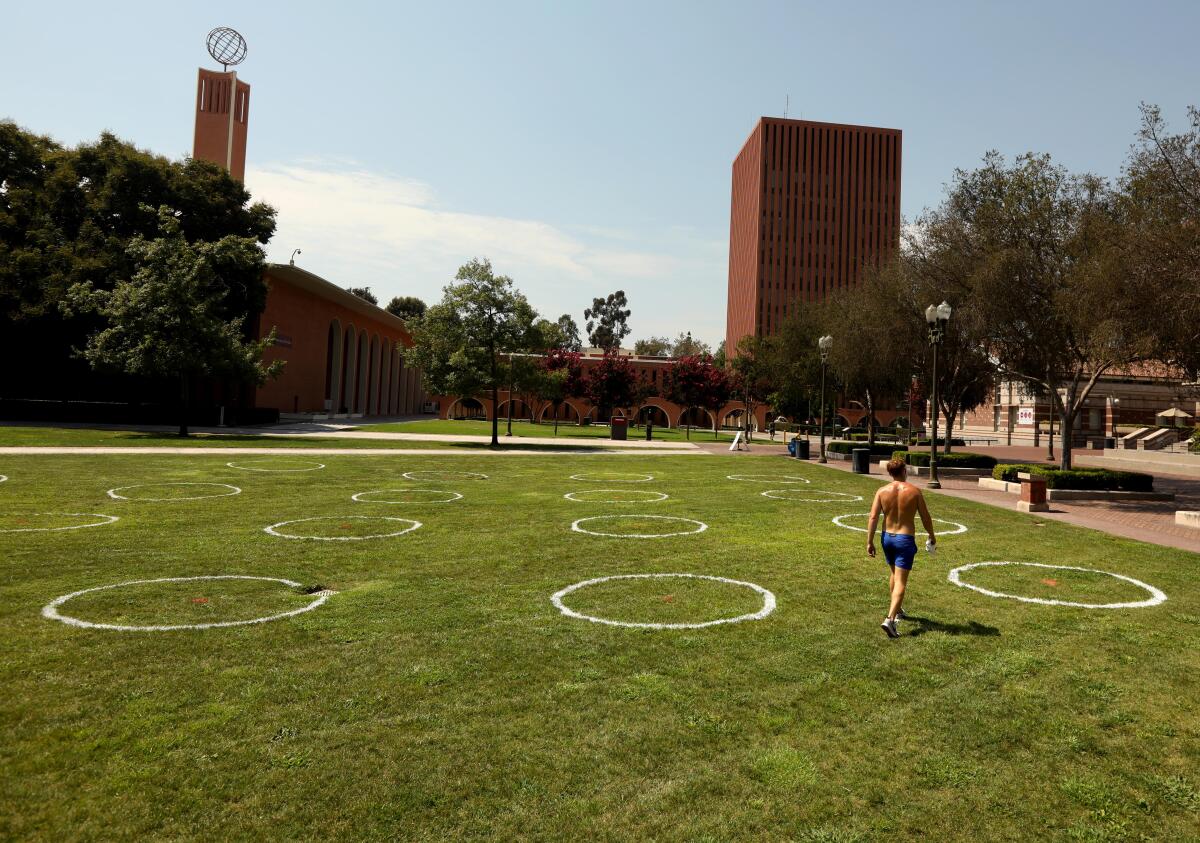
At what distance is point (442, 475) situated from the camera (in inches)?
→ 834

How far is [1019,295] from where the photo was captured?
2259 cm

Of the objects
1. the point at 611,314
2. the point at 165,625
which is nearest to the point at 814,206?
the point at 611,314

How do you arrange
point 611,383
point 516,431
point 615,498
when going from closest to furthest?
1. point 615,498
2. point 516,431
3. point 611,383

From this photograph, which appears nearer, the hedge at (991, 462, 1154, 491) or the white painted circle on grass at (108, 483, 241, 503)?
the white painted circle on grass at (108, 483, 241, 503)

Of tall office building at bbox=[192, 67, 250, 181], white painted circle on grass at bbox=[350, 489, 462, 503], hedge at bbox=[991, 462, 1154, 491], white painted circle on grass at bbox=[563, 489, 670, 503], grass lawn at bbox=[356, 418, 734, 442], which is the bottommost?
white painted circle on grass at bbox=[350, 489, 462, 503]

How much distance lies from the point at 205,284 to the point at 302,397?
1118 inches

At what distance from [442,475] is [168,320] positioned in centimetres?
2026

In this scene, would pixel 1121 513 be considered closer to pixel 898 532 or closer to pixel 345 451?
pixel 898 532

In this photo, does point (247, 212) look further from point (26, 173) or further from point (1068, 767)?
point (1068, 767)

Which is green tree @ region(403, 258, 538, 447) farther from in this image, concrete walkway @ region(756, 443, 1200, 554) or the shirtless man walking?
the shirtless man walking

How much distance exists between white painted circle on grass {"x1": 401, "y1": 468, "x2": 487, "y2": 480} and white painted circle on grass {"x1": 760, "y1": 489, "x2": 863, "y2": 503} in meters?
8.12

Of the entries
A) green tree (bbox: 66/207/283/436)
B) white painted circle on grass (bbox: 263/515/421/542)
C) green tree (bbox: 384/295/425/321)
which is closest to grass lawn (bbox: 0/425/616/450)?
green tree (bbox: 66/207/283/436)

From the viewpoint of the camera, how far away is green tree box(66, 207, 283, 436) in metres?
33.2

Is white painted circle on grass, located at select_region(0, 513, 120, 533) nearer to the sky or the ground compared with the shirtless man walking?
nearer to the ground
